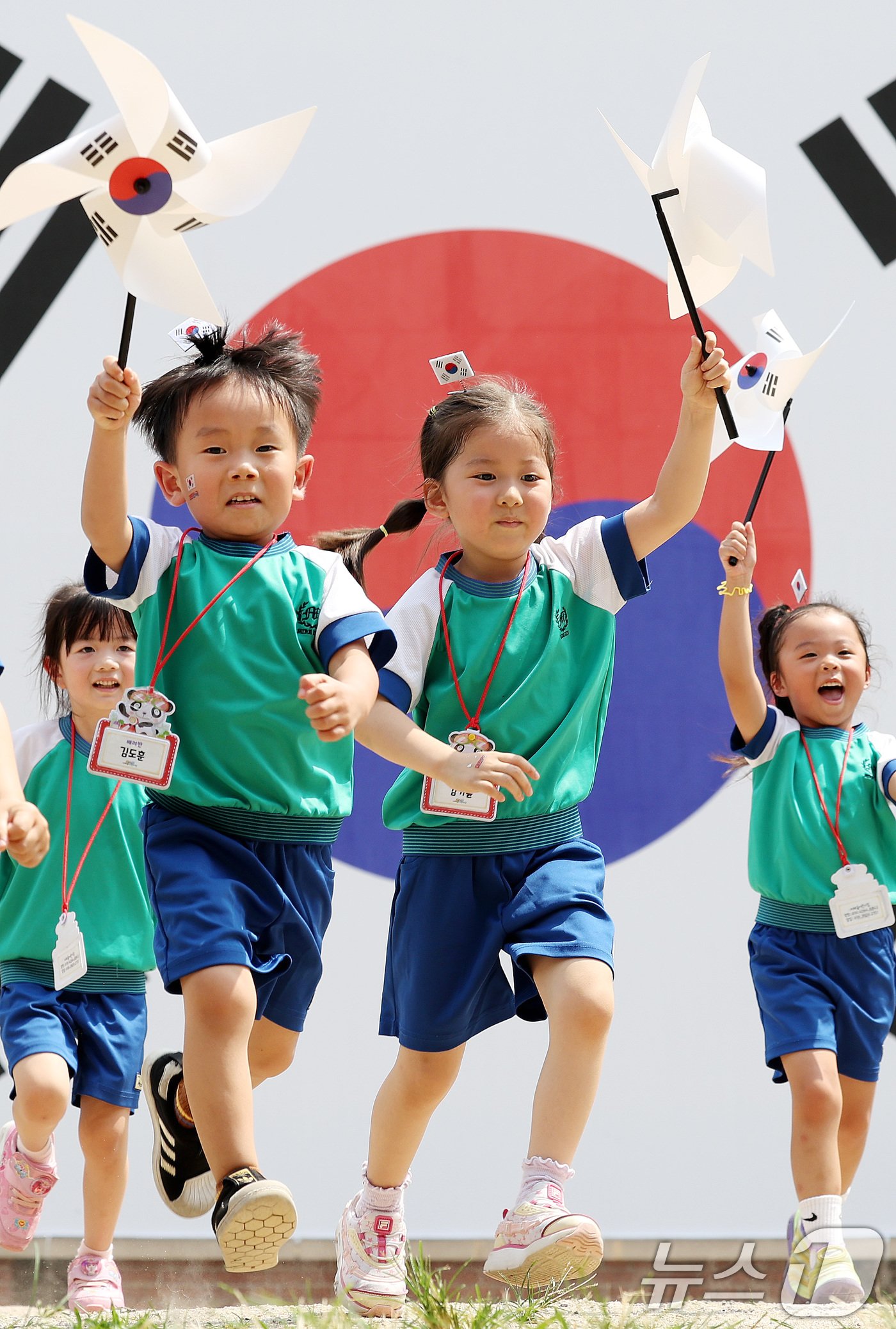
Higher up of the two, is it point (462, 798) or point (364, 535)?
point (364, 535)

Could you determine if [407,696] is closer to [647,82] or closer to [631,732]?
[631,732]

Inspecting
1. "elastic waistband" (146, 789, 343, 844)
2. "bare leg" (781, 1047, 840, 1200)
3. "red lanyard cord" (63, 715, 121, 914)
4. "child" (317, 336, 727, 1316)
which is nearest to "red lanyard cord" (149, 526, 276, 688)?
"elastic waistband" (146, 789, 343, 844)

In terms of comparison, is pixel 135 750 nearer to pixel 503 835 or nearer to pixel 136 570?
pixel 136 570

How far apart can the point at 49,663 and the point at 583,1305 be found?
183cm

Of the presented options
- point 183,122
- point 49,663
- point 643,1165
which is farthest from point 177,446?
point 643,1165

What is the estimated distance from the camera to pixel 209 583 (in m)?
2.45

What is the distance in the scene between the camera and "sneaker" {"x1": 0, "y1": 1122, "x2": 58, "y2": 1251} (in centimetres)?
298

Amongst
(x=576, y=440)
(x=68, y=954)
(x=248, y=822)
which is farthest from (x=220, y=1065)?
(x=576, y=440)

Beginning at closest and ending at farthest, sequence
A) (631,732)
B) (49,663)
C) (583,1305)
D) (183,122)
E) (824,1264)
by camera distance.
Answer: (183,122)
(583,1305)
(824,1264)
(49,663)
(631,732)

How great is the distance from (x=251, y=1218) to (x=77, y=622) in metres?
1.56

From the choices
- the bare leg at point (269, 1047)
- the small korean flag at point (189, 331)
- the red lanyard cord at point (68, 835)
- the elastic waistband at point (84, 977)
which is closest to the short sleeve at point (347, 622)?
the small korean flag at point (189, 331)

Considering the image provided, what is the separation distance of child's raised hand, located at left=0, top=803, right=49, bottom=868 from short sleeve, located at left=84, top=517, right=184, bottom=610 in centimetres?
58

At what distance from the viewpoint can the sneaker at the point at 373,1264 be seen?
2.61m

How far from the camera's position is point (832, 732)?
131 inches
